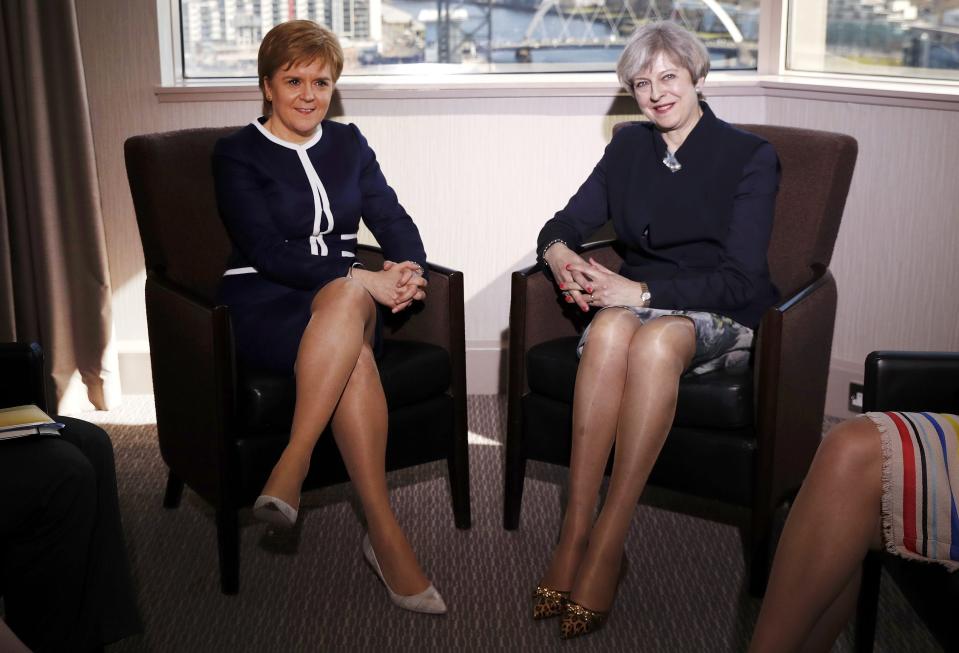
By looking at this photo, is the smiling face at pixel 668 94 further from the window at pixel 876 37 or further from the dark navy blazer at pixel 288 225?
the window at pixel 876 37

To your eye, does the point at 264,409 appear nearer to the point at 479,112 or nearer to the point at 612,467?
the point at 612,467

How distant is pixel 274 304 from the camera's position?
8.61ft

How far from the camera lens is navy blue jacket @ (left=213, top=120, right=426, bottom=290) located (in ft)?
8.68

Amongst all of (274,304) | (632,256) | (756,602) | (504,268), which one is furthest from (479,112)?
(756,602)

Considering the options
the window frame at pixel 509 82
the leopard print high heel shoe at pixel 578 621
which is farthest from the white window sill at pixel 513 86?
the leopard print high heel shoe at pixel 578 621

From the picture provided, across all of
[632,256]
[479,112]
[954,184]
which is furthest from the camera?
[479,112]

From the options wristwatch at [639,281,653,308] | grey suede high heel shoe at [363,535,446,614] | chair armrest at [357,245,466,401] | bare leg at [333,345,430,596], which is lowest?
grey suede high heel shoe at [363,535,446,614]

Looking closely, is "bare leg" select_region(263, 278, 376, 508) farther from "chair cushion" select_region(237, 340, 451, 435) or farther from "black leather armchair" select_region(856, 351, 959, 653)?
"black leather armchair" select_region(856, 351, 959, 653)

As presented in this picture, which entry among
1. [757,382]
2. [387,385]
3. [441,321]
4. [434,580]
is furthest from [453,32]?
[434,580]

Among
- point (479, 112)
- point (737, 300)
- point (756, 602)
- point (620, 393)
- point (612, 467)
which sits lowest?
point (756, 602)

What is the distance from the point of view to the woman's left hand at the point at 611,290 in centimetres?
256

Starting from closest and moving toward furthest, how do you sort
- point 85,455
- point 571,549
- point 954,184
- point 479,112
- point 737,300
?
point 85,455 → point 571,549 → point 737,300 → point 954,184 → point 479,112

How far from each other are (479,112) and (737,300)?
1426 mm

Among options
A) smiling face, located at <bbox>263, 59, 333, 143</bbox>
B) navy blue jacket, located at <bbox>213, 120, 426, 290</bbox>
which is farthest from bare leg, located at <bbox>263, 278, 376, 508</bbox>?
smiling face, located at <bbox>263, 59, 333, 143</bbox>
